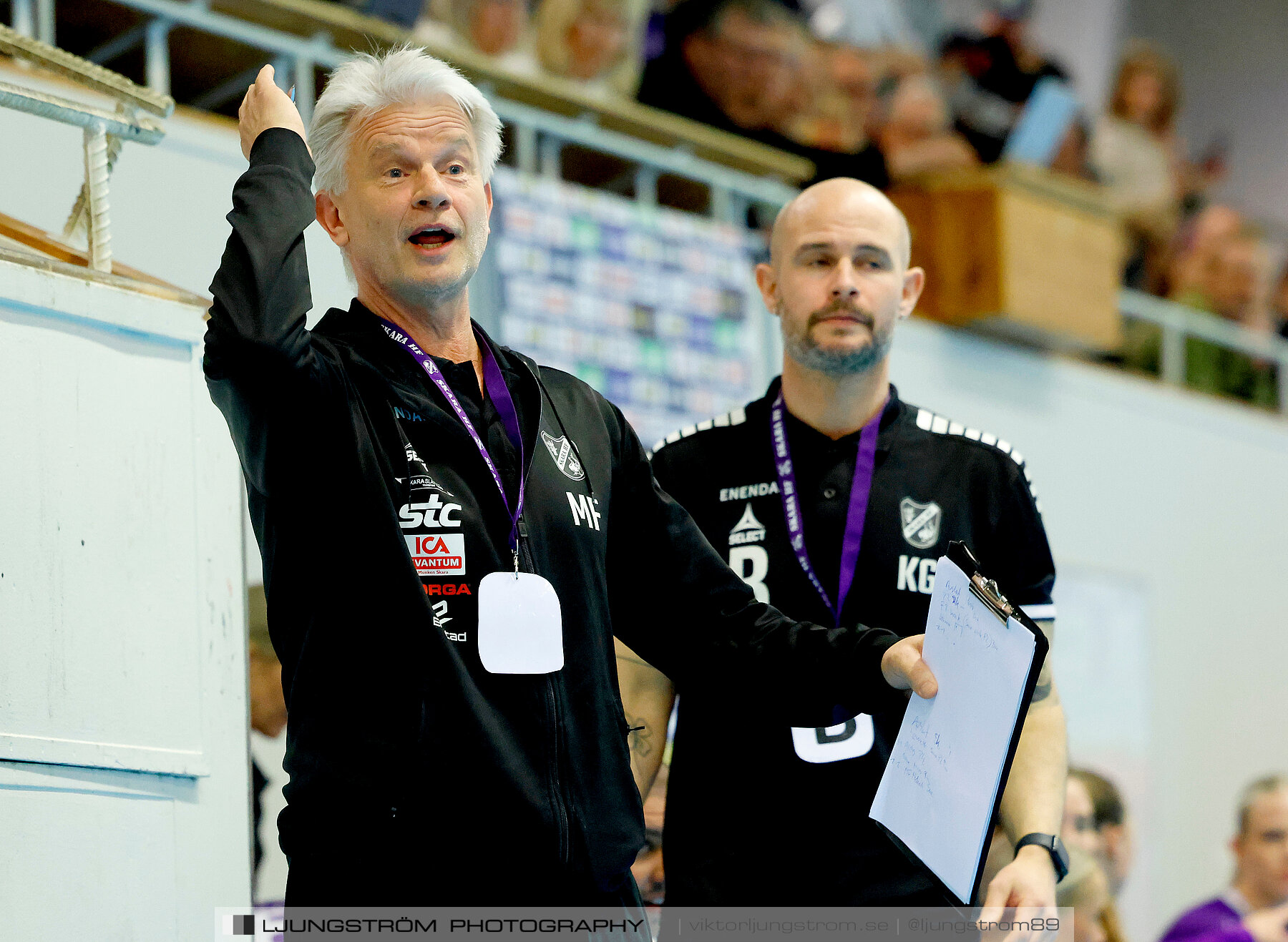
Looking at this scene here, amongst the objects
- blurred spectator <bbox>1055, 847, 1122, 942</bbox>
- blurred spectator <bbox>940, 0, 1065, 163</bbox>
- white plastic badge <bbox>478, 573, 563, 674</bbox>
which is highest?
blurred spectator <bbox>940, 0, 1065, 163</bbox>

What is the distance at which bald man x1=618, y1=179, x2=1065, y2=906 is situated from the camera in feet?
8.57

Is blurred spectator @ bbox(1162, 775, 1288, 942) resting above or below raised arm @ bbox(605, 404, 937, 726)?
below

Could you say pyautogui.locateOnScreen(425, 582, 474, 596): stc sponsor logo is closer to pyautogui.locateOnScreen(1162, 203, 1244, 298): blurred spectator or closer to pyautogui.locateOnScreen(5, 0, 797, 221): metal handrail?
pyautogui.locateOnScreen(5, 0, 797, 221): metal handrail

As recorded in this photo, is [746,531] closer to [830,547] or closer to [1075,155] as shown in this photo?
[830,547]

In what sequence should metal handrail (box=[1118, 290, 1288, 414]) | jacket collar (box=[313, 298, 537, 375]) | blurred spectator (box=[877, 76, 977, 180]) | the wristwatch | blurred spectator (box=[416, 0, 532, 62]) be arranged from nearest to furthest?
jacket collar (box=[313, 298, 537, 375]), the wristwatch, blurred spectator (box=[416, 0, 532, 62]), blurred spectator (box=[877, 76, 977, 180]), metal handrail (box=[1118, 290, 1288, 414])

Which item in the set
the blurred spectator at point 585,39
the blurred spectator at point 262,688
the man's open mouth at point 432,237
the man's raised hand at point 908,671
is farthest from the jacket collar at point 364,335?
the blurred spectator at point 585,39

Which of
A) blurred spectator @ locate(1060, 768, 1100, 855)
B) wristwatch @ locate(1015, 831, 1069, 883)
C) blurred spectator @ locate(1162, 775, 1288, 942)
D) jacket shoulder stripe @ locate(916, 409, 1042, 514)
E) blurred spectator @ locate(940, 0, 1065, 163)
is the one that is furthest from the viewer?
blurred spectator @ locate(940, 0, 1065, 163)

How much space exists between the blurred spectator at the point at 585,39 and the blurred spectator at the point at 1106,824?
3.05 metres

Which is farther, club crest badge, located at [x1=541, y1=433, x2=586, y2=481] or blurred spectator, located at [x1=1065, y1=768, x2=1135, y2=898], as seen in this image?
blurred spectator, located at [x1=1065, y1=768, x2=1135, y2=898]

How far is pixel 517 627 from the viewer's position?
1.79 meters

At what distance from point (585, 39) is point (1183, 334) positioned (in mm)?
3663

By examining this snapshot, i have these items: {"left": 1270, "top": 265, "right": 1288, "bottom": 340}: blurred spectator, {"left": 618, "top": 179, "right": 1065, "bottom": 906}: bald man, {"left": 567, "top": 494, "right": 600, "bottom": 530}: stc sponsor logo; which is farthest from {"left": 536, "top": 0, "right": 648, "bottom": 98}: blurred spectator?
{"left": 1270, "top": 265, "right": 1288, "bottom": 340}: blurred spectator

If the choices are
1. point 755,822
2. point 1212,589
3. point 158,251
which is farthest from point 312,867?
point 1212,589

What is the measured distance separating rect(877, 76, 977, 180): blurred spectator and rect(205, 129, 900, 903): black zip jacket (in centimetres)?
510
